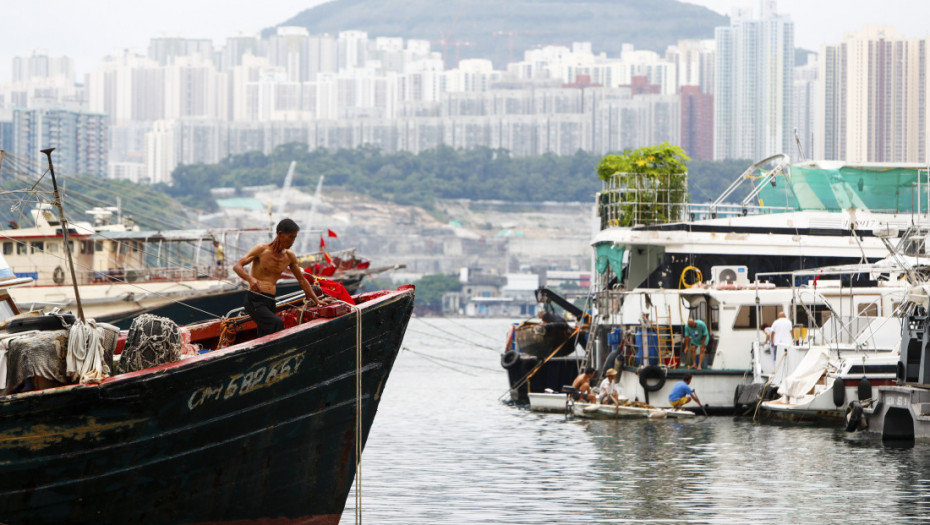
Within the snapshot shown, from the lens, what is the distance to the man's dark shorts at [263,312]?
51.3ft

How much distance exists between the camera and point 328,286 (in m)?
16.2

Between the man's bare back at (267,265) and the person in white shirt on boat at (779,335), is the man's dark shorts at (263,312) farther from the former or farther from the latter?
the person in white shirt on boat at (779,335)

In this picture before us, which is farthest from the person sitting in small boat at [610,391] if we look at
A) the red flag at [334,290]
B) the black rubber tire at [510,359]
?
the red flag at [334,290]

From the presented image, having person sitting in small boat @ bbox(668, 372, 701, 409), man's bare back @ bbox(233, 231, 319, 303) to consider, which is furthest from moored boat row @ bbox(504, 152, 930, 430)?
man's bare back @ bbox(233, 231, 319, 303)

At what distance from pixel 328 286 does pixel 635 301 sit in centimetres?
1979

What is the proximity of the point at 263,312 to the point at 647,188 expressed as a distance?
2556 cm

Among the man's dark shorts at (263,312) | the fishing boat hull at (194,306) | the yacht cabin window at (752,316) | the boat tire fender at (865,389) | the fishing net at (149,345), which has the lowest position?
the boat tire fender at (865,389)

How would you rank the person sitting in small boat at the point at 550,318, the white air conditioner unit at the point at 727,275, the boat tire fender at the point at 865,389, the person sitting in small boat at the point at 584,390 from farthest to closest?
the person sitting in small boat at the point at 550,318, the white air conditioner unit at the point at 727,275, the person sitting in small boat at the point at 584,390, the boat tire fender at the point at 865,389

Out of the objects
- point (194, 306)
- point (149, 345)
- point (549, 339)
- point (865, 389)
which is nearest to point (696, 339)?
point (865, 389)

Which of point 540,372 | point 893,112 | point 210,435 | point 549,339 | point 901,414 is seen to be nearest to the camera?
point 210,435

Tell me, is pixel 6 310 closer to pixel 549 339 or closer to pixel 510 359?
pixel 510 359

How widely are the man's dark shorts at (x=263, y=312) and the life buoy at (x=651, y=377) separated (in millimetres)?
16938

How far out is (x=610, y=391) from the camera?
32.6 metres

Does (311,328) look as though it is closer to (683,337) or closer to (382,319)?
(382,319)
